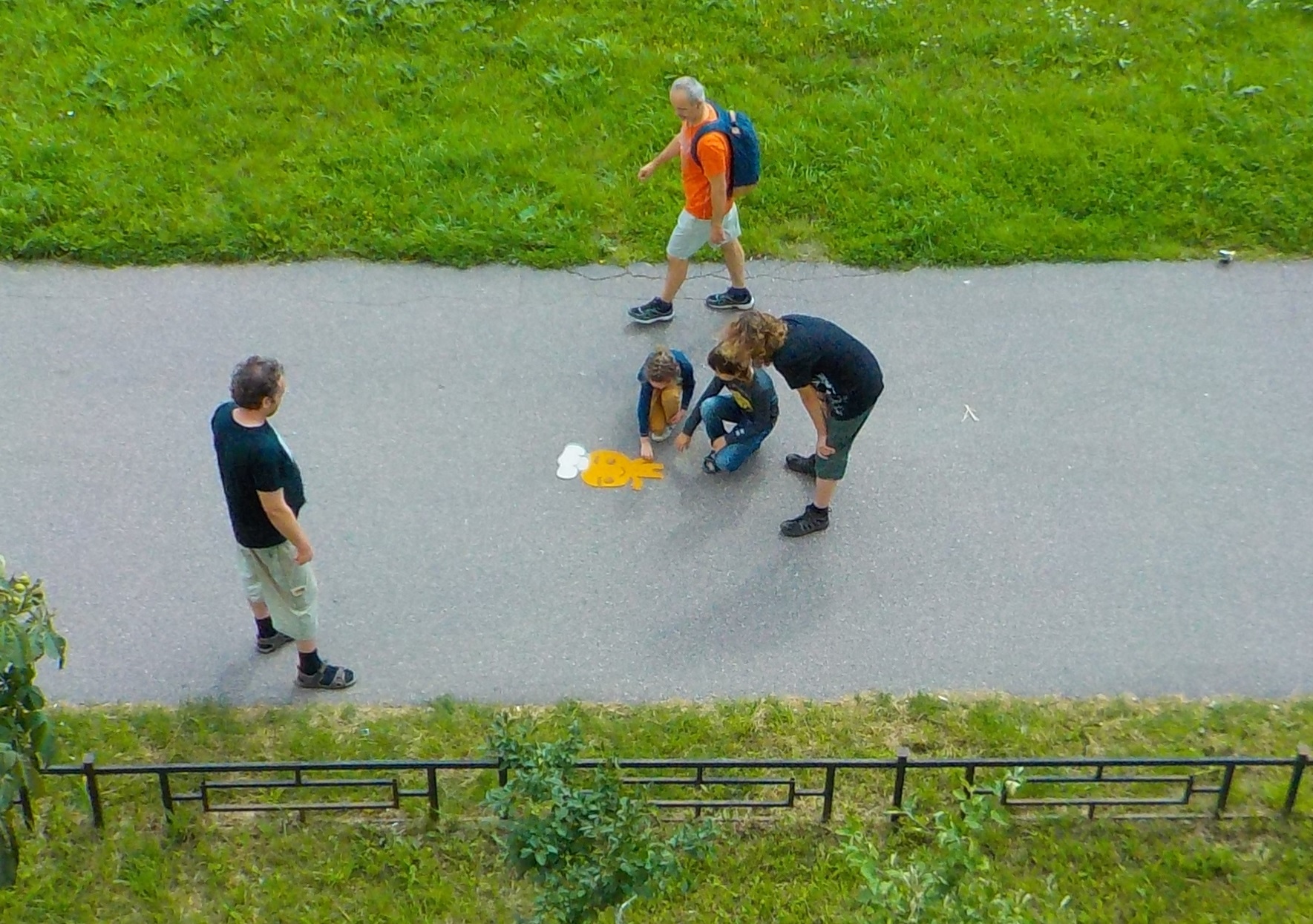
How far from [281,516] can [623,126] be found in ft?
15.8

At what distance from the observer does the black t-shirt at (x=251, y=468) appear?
4.81 meters

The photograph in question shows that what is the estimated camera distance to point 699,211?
23.2 ft

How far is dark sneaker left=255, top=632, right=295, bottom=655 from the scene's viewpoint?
5.73 metres

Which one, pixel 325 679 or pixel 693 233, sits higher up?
pixel 693 233

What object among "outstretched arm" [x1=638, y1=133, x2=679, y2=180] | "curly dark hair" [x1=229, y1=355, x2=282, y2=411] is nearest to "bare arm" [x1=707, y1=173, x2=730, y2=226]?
"outstretched arm" [x1=638, y1=133, x2=679, y2=180]

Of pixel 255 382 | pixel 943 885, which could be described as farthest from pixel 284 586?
pixel 943 885

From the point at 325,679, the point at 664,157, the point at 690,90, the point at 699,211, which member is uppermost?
the point at 690,90

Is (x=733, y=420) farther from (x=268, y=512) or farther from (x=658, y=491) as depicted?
(x=268, y=512)

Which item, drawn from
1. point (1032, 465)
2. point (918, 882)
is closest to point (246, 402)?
point (918, 882)

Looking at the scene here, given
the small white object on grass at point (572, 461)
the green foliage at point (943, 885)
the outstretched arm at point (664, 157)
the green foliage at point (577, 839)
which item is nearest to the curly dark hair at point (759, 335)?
the small white object on grass at point (572, 461)

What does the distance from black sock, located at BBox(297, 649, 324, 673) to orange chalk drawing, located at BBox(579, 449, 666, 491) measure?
166 cm

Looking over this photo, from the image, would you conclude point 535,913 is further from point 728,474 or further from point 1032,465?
point 1032,465

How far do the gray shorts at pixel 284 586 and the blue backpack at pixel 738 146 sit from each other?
2963 millimetres

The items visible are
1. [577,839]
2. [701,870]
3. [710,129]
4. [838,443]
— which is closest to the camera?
[577,839]
